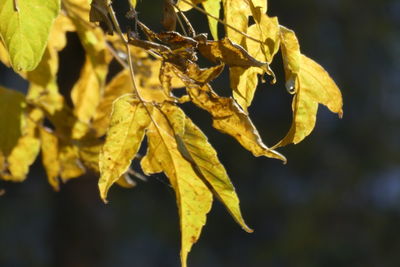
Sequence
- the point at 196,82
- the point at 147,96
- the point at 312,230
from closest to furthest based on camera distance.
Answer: the point at 196,82 → the point at 147,96 → the point at 312,230

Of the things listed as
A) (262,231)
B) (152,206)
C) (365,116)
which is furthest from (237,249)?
(365,116)

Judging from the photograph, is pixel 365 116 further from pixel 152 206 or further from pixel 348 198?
pixel 152 206

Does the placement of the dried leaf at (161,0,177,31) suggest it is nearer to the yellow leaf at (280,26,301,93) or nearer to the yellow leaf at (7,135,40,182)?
the yellow leaf at (280,26,301,93)

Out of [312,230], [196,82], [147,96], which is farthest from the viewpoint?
[312,230]

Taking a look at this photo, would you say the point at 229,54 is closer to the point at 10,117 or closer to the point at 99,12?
the point at 99,12

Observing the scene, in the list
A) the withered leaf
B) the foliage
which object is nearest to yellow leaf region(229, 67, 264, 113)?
the foliage

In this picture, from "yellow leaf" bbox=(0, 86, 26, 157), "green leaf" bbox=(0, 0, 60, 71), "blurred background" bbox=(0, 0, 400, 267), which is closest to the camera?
"green leaf" bbox=(0, 0, 60, 71)
